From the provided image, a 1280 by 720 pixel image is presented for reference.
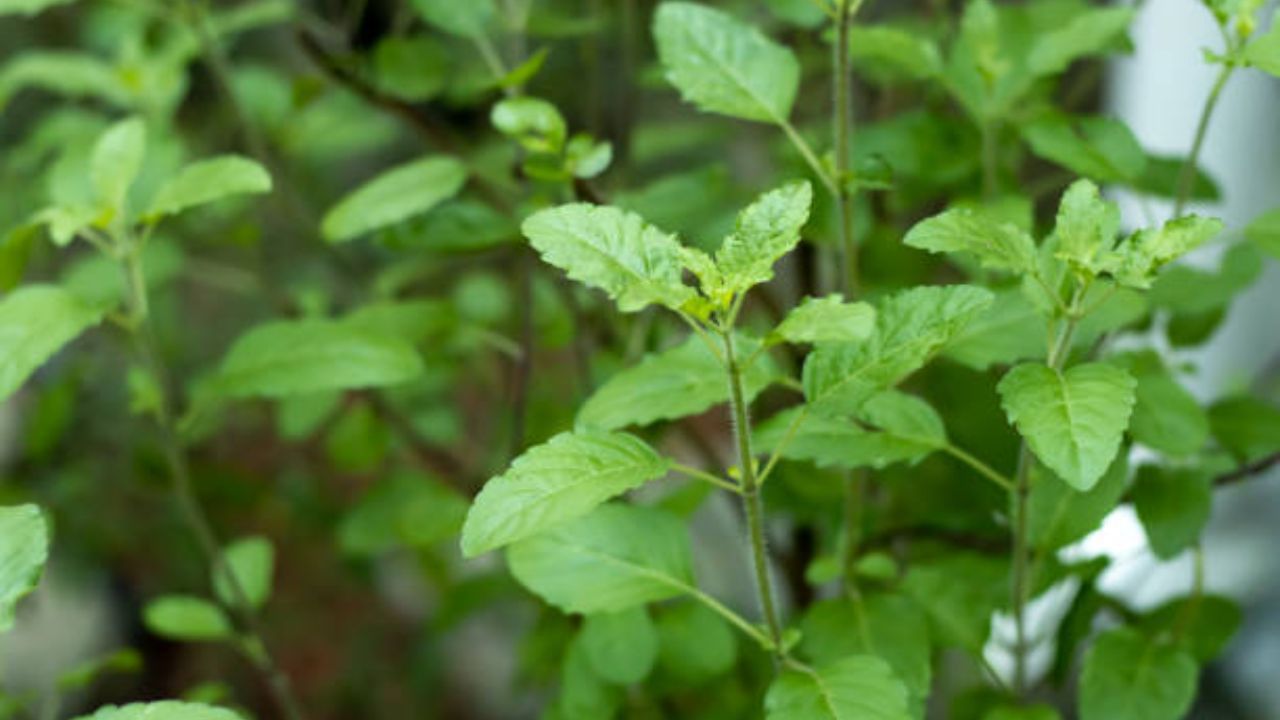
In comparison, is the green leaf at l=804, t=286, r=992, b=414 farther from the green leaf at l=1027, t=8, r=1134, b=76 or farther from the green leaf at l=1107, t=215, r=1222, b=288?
the green leaf at l=1027, t=8, r=1134, b=76

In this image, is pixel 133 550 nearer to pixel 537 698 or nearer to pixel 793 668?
pixel 537 698

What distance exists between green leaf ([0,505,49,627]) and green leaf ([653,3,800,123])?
0.44 meters

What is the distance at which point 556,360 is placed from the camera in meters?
2.10

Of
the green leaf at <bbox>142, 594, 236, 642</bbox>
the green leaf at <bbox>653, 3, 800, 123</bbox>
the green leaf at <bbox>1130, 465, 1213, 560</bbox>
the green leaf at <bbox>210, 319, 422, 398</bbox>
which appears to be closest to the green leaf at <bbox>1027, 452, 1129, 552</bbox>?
the green leaf at <bbox>1130, 465, 1213, 560</bbox>

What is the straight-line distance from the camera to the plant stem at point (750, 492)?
22.3 inches

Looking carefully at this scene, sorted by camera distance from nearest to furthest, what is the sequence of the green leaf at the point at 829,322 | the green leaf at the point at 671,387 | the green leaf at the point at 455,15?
1. the green leaf at the point at 829,322
2. the green leaf at the point at 671,387
3. the green leaf at the point at 455,15

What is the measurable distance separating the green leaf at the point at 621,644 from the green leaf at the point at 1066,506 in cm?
26

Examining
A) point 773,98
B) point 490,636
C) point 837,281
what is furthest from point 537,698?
point 773,98

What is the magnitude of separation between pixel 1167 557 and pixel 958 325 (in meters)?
0.30

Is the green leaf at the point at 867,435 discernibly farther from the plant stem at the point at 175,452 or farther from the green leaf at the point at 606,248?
the plant stem at the point at 175,452

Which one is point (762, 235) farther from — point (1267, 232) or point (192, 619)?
point (192, 619)

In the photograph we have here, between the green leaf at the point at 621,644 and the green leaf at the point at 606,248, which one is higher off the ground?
the green leaf at the point at 606,248

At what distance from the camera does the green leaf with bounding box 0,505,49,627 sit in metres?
0.58

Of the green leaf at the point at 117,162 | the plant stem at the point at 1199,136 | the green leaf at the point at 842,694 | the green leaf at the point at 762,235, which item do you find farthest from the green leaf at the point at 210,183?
the plant stem at the point at 1199,136
